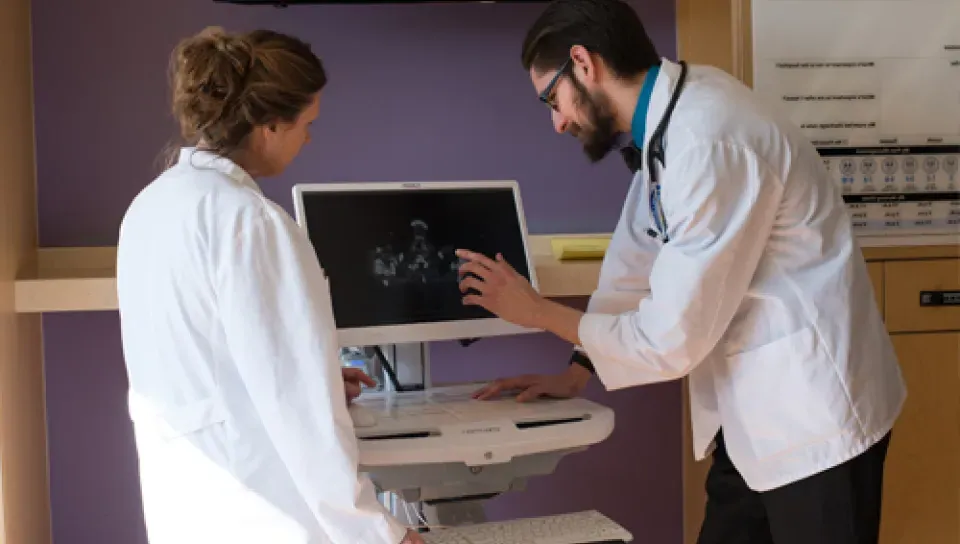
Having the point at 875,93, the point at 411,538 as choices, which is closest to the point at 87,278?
the point at 411,538

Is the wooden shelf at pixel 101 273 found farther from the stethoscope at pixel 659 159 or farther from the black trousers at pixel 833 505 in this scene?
the black trousers at pixel 833 505

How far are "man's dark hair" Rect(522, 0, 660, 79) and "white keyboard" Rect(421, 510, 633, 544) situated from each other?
788 mm

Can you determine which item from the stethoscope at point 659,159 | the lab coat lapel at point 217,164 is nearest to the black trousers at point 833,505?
the stethoscope at point 659,159

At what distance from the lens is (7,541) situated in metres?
2.05

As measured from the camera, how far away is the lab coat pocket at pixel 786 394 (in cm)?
162

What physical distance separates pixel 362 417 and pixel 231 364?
0.45 meters

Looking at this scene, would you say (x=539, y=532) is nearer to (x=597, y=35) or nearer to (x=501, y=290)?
(x=501, y=290)

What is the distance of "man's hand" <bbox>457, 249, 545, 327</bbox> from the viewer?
1843 mm

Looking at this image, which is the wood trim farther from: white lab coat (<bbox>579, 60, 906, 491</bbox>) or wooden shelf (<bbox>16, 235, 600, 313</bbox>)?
white lab coat (<bbox>579, 60, 906, 491</bbox>)

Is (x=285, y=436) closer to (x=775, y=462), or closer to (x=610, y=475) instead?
(x=775, y=462)

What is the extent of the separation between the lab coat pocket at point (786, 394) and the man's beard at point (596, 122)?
1.38 feet

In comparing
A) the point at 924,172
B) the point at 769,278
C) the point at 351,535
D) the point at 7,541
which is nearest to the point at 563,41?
the point at 769,278

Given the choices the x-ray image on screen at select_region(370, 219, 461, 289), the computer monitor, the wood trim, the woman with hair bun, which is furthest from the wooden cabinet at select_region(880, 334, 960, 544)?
the wood trim

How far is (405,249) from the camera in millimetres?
2021
